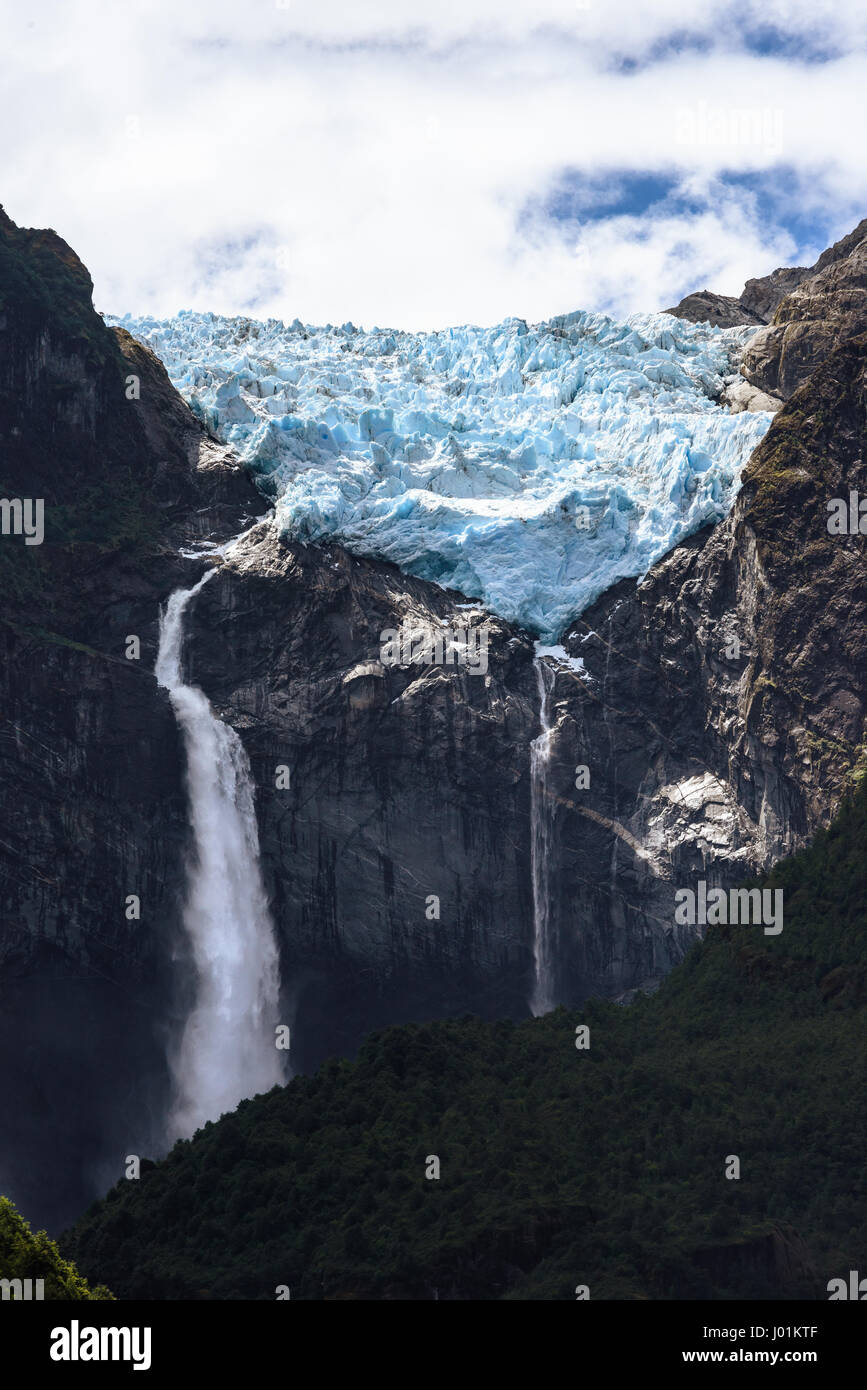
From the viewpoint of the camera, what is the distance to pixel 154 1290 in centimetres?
5122

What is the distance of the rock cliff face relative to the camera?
257 feet

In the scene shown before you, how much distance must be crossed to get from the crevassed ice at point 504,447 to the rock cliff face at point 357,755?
1.87 meters

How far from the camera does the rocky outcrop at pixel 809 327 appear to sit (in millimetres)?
94438

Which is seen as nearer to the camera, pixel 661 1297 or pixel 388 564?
pixel 661 1297

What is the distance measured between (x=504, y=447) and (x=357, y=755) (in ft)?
64.9

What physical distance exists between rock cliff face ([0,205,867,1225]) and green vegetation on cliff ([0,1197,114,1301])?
35764 millimetres

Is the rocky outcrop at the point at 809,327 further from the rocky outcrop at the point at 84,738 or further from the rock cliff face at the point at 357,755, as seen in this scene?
the rocky outcrop at the point at 84,738

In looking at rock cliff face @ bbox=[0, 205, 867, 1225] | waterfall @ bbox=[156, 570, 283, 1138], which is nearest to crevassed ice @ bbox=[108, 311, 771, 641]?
rock cliff face @ bbox=[0, 205, 867, 1225]

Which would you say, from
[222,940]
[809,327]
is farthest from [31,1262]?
[809,327]

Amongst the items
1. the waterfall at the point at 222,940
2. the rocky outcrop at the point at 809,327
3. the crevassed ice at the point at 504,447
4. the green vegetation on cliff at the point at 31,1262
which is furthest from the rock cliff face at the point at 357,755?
the green vegetation on cliff at the point at 31,1262

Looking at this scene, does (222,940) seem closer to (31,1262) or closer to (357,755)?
(357,755)

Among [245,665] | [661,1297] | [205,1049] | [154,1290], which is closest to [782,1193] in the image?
[661,1297]

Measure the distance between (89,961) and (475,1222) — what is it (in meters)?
32.8
